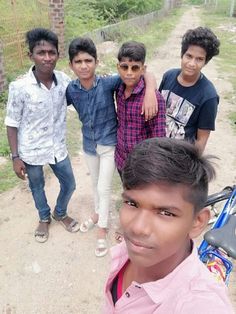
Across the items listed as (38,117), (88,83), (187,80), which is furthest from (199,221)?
(38,117)

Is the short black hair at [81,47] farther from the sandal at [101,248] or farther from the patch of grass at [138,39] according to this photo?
the patch of grass at [138,39]

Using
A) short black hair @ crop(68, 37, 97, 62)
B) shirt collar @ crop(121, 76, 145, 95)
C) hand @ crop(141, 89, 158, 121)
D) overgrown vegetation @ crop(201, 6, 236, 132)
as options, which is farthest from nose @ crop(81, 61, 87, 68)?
overgrown vegetation @ crop(201, 6, 236, 132)

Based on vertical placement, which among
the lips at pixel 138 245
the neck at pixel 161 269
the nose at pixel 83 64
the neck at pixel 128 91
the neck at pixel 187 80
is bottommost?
the neck at pixel 161 269

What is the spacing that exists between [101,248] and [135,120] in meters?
1.27

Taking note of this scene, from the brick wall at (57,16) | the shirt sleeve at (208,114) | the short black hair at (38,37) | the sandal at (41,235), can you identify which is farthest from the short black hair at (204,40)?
the brick wall at (57,16)

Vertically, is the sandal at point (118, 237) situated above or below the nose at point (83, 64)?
below

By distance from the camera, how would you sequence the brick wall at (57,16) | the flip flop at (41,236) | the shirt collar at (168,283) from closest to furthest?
the shirt collar at (168,283) < the flip flop at (41,236) < the brick wall at (57,16)

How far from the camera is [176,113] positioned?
2293 mm

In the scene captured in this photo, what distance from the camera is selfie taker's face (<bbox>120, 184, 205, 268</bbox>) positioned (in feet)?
2.96

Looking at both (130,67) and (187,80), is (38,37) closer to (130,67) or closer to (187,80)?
(130,67)

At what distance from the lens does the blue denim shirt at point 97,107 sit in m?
2.30

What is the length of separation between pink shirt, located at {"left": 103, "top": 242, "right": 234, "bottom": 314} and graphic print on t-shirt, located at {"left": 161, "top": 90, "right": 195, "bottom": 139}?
4.49 feet

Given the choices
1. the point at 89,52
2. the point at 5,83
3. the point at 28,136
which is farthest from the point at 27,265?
the point at 5,83

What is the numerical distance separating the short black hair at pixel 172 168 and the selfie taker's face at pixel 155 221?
22 mm
